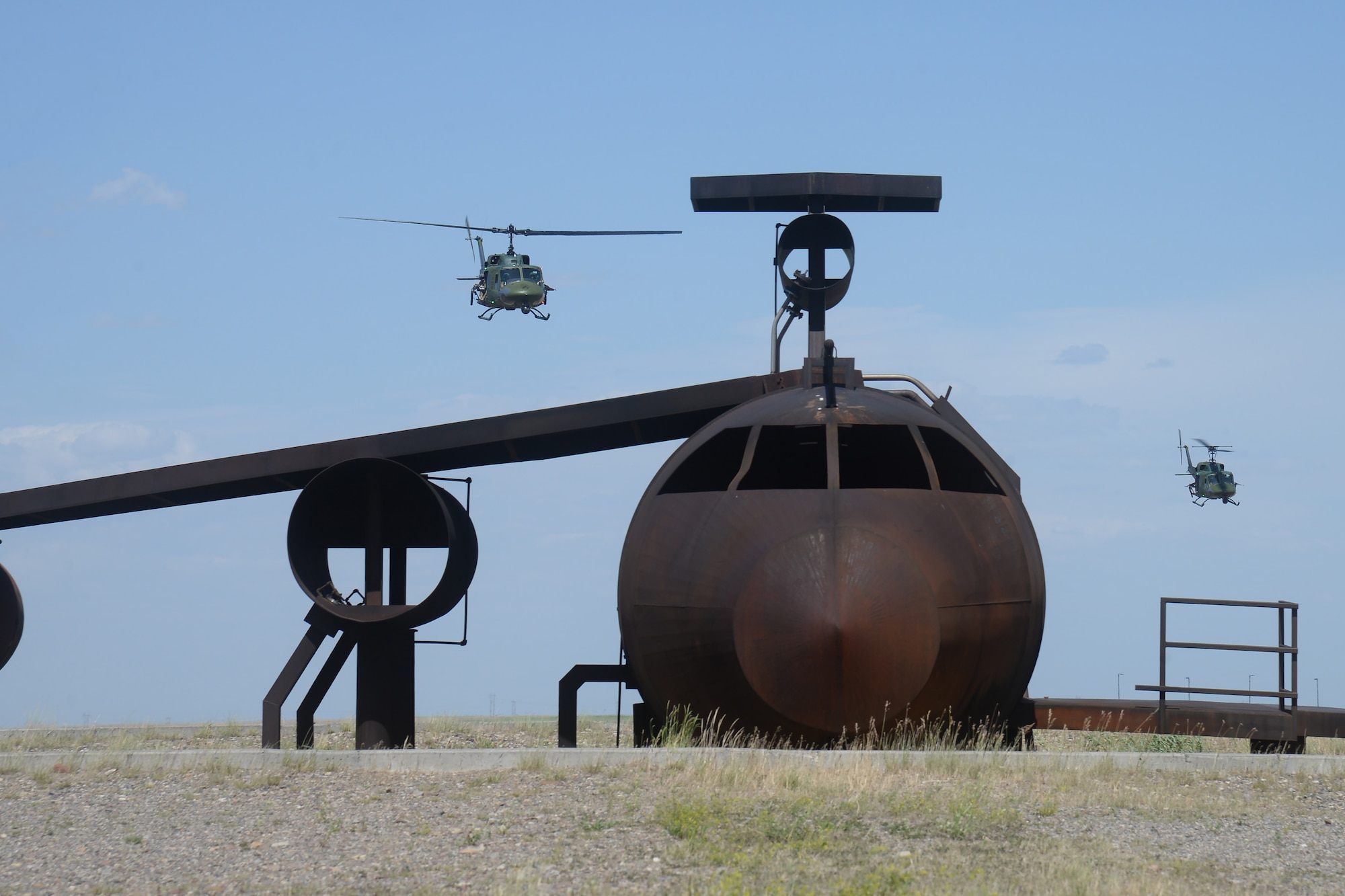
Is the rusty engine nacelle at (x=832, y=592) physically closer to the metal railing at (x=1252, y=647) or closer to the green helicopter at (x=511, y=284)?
the metal railing at (x=1252, y=647)

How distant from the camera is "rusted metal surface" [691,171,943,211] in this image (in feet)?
61.1

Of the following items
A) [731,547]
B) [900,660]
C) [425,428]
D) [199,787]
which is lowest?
[199,787]

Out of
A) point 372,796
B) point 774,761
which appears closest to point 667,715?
point 774,761

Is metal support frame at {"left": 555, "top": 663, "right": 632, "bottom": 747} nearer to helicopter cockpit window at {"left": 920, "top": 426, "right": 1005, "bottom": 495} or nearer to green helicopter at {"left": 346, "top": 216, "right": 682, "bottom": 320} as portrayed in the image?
helicopter cockpit window at {"left": 920, "top": 426, "right": 1005, "bottom": 495}

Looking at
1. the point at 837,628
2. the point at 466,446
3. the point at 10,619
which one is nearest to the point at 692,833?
the point at 837,628

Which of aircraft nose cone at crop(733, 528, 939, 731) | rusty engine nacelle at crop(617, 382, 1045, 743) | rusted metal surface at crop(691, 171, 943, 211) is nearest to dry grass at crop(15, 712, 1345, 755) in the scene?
rusty engine nacelle at crop(617, 382, 1045, 743)

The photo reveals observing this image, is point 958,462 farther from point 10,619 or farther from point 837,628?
point 10,619

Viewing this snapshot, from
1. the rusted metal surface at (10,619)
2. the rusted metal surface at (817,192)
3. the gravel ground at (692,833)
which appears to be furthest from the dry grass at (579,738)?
the rusted metal surface at (817,192)

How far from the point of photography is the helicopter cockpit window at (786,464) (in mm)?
16719

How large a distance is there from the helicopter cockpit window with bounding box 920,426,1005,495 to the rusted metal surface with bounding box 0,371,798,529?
95.3 inches

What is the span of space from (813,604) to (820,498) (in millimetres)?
1155

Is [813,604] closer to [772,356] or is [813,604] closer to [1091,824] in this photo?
[1091,824]

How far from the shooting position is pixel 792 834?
34.2 feet

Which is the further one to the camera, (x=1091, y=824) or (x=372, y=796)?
(x=372, y=796)
